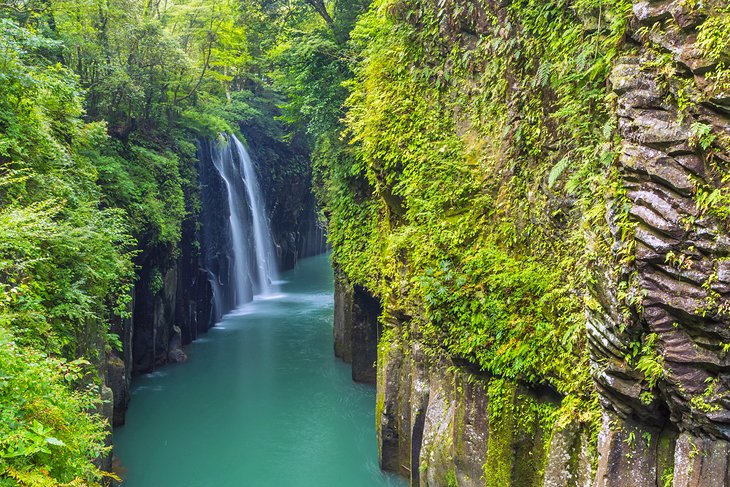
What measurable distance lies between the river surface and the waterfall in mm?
3722

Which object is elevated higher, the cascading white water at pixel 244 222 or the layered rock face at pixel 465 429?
the cascading white water at pixel 244 222

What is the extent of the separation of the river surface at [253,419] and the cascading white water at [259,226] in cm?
749

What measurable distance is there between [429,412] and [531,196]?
12.1 ft

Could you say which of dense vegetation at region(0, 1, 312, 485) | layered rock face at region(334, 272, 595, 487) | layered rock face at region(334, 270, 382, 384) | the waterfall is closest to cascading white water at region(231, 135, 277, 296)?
the waterfall

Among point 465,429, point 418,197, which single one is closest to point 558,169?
point 418,197

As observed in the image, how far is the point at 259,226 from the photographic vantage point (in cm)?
2894

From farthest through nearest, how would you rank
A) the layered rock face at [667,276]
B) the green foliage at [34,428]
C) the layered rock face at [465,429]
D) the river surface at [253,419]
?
the river surface at [253,419]
the layered rock face at [465,429]
the layered rock face at [667,276]
the green foliage at [34,428]

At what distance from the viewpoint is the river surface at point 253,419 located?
39.0 ft

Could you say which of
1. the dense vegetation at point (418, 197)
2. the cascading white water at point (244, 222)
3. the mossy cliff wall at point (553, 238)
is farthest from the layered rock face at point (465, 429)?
the cascading white water at point (244, 222)

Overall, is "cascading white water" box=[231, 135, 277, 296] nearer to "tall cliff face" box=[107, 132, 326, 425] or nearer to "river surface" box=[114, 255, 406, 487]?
"tall cliff face" box=[107, 132, 326, 425]

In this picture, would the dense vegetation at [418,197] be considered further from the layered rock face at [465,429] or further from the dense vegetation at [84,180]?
the layered rock face at [465,429]

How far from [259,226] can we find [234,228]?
3657 millimetres

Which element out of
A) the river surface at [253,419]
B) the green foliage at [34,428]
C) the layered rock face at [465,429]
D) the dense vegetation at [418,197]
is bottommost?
the river surface at [253,419]

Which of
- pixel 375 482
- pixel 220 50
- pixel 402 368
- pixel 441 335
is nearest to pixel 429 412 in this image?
pixel 441 335
